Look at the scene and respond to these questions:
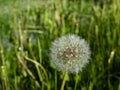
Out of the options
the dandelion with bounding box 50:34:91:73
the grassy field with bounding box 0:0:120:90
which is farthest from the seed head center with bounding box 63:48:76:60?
the grassy field with bounding box 0:0:120:90

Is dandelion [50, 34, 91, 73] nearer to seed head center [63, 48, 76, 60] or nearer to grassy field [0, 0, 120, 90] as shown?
seed head center [63, 48, 76, 60]

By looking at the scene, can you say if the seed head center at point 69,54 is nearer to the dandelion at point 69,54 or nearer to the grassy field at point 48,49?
the dandelion at point 69,54

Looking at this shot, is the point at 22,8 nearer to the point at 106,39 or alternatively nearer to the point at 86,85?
the point at 106,39

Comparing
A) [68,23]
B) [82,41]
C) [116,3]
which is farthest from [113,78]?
[68,23]

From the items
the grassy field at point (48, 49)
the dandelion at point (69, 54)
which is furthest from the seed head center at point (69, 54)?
the grassy field at point (48, 49)

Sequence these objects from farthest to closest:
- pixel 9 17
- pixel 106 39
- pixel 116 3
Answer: pixel 9 17 → pixel 116 3 → pixel 106 39

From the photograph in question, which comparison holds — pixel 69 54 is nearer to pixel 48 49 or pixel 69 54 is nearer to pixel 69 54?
pixel 69 54
